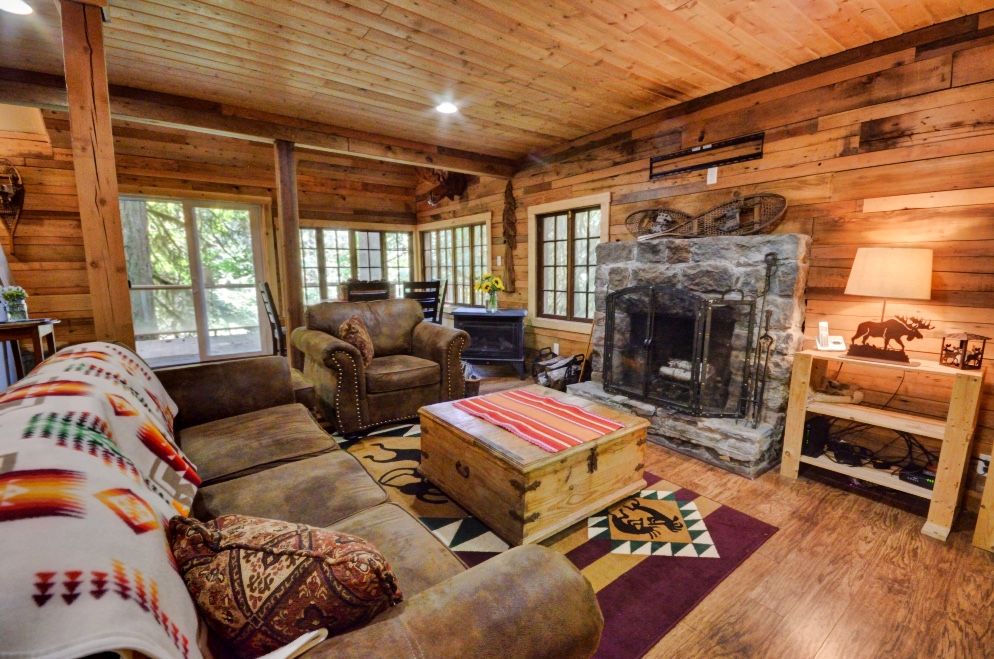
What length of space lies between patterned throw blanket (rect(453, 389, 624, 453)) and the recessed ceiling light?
9.50 feet

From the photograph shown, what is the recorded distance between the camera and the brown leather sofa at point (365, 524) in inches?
29.8

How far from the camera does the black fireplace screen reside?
2.89 meters

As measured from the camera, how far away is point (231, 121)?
354cm

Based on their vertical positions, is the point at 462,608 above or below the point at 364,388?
above

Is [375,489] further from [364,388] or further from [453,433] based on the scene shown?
[364,388]

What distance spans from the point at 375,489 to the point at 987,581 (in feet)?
7.97

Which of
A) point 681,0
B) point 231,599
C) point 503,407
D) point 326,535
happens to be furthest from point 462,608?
point 681,0

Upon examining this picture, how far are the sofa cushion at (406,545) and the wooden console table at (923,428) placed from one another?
2282 mm

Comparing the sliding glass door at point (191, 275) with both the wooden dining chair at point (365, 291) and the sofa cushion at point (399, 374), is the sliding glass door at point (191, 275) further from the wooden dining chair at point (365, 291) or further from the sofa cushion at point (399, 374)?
the sofa cushion at point (399, 374)

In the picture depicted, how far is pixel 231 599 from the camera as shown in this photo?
73 centimetres

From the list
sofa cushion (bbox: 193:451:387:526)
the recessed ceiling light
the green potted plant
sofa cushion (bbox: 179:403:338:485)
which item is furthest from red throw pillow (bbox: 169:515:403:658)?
the green potted plant

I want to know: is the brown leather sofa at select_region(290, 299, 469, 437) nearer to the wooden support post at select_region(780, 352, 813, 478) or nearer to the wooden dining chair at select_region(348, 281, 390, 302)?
the wooden dining chair at select_region(348, 281, 390, 302)

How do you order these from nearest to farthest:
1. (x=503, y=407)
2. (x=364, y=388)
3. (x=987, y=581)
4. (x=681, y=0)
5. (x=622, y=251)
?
(x=987, y=581) → (x=681, y=0) → (x=503, y=407) → (x=364, y=388) → (x=622, y=251)

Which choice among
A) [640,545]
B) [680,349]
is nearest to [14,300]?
[640,545]
